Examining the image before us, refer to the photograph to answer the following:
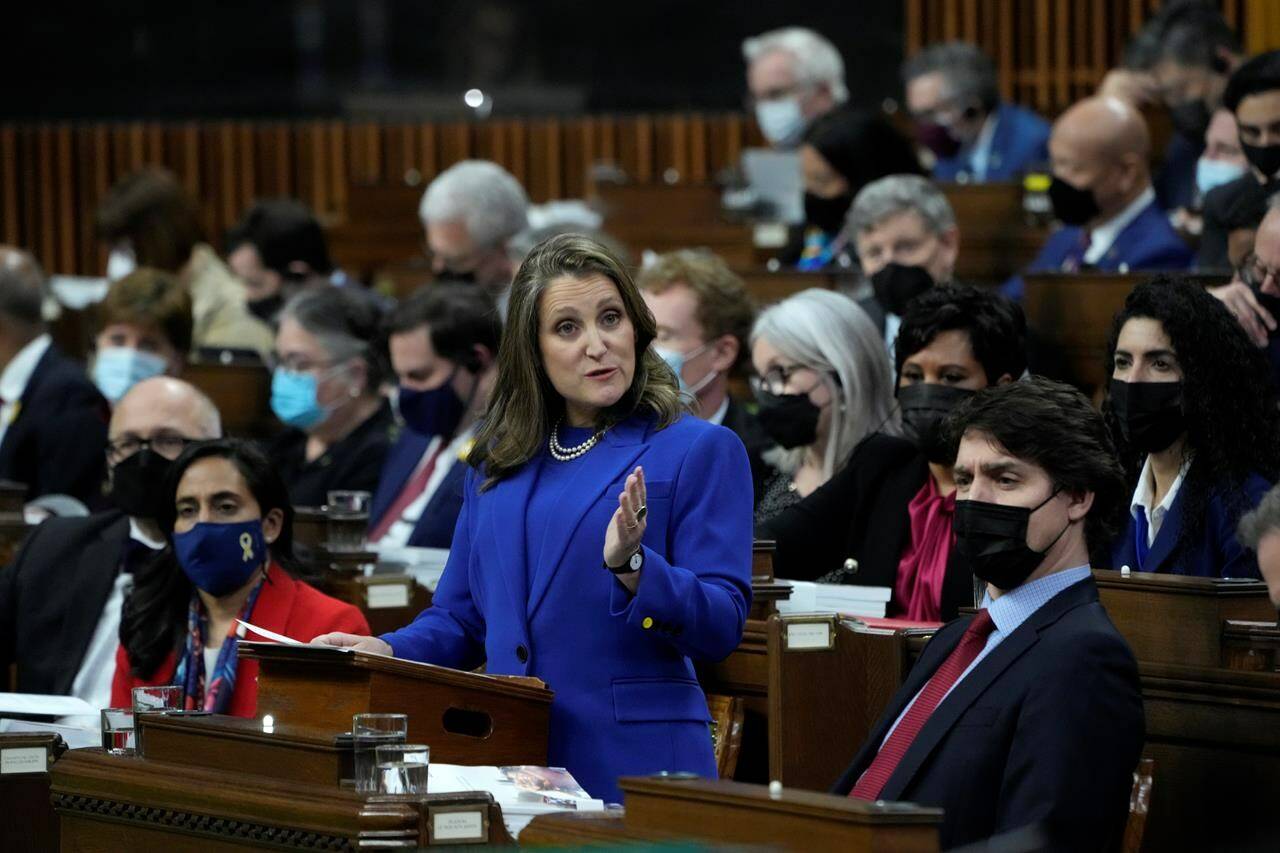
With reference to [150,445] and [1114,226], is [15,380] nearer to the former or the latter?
[150,445]

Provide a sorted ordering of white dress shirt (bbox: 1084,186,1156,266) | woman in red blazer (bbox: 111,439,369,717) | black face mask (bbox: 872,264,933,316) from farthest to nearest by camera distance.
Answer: white dress shirt (bbox: 1084,186,1156,266) < black face mask (bbox: 872,264,933,316) < woman in red blazer (bbox: 111,439,369,717)

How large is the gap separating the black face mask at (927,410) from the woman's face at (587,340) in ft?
3.82

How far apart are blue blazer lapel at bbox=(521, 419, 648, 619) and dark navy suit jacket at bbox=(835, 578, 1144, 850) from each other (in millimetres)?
530

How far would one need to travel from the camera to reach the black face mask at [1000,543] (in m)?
2.88

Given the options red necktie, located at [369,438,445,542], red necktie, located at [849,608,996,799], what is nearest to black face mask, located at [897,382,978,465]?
red necktie, located at [849,608,996,799]

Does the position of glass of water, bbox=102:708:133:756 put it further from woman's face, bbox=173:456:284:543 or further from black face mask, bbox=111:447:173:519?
black face mask, bbox=111:447:173:519

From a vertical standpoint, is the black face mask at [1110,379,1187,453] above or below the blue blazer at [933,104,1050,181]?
below

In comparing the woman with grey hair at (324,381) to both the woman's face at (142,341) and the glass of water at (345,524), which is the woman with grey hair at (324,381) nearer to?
the woman's face at (142,341)

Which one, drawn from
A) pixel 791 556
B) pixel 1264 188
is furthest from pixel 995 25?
pixel 791 556

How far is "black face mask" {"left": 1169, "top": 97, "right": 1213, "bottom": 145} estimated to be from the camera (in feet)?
22.4

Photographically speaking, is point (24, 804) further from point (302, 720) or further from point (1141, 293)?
point (1141, 293)

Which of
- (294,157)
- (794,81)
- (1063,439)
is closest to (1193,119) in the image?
(794,81)

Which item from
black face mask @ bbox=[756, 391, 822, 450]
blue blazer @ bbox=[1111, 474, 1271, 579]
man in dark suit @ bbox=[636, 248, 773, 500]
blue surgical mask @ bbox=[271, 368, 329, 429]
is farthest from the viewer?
blue surgical mask @ bbox=[271, 368, 329, 429]

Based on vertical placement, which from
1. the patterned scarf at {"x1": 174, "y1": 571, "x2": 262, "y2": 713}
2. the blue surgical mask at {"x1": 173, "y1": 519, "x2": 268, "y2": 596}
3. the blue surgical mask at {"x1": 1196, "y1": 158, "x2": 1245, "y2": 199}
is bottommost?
the patterned scarf at {"x1": 174, "y1": 571, "x2": 262, "y2": 713}
